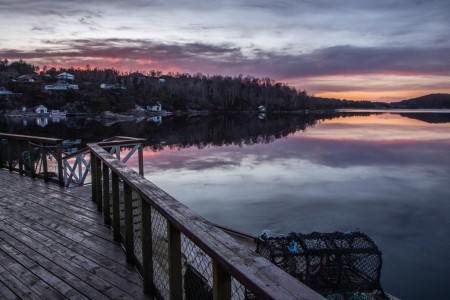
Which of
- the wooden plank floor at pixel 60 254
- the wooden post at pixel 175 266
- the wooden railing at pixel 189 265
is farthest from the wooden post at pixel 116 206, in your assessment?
the wooden post at pixel 175 266

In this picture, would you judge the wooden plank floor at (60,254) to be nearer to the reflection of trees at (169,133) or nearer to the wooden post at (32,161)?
the wooden post at (32,161)

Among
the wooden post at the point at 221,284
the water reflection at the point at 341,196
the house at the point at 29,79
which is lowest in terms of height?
the water reflection at the point at 341,196

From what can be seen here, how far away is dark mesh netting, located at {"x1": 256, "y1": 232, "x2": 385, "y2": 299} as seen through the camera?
5.44 m

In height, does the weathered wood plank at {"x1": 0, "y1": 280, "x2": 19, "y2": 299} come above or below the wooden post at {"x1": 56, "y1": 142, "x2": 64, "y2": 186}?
below

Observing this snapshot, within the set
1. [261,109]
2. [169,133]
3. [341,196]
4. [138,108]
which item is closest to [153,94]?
[138,108]

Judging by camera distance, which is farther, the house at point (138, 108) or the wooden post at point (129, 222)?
the house at point (138, 108)

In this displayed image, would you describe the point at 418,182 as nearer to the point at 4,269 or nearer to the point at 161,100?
the point at 4,269

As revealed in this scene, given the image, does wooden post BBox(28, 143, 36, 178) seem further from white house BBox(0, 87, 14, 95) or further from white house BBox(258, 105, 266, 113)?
white house BBox(258, 105, 266, 113)

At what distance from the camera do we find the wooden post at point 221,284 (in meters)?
1.55

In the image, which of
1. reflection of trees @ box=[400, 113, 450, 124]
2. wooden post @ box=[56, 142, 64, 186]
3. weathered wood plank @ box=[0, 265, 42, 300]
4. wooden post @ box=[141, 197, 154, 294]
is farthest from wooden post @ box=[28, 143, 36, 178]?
reflection of trees @ box=[400, 113, 450, 124]

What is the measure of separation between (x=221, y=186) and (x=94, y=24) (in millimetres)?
15452

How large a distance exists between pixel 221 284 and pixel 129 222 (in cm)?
226

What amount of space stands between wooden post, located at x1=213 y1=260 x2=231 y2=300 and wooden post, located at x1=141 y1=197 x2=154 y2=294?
4.53 feet

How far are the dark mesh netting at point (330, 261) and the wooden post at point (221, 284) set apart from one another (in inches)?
158
